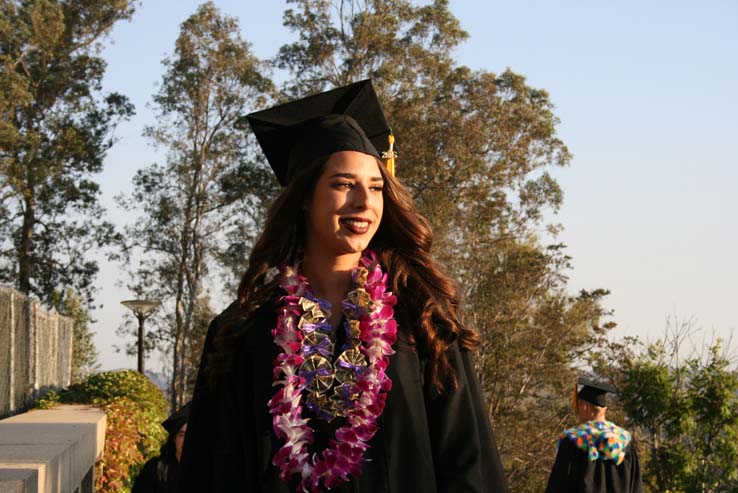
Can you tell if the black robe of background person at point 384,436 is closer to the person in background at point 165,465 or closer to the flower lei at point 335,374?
the flower lei at point 335,374

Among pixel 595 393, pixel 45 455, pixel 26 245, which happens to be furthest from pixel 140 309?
pixel 45 455

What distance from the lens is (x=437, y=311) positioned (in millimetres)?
3207

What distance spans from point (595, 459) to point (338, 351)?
647 cm

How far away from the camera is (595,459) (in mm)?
9219

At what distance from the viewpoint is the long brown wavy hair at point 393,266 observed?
10.5 ft

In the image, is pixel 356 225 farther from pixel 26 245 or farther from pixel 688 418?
pixel 26 245

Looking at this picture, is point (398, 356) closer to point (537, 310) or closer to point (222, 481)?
point (222, 481)

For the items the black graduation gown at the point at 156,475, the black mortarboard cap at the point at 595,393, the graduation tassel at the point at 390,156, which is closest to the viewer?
the graduation tassel at the point at 390,156

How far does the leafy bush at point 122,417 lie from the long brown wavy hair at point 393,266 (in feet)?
18.9

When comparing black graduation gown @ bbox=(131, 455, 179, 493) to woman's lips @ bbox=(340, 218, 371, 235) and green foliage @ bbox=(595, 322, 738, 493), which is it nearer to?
woman's lips @ bbox=(340, 218, 371, 235)

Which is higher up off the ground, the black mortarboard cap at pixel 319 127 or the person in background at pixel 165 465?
the black mortarboard cap at pixel 319 127

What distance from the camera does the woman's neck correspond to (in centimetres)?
333

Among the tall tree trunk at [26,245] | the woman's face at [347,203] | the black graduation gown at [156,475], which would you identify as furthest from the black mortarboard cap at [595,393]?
the tall tree trunk at [26,245]

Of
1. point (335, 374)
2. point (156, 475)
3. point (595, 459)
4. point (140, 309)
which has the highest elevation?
point (140, 309)
